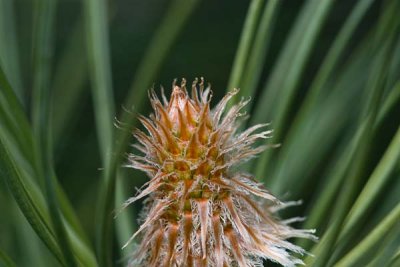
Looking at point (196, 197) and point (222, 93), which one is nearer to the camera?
point (196, 197)

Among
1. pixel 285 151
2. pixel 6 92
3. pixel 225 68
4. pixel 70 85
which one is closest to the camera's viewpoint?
pixel 6 92

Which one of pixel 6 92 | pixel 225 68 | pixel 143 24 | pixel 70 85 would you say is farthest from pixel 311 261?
pixel 143 24

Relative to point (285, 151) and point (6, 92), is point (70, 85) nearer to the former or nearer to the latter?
point (285, 151)
